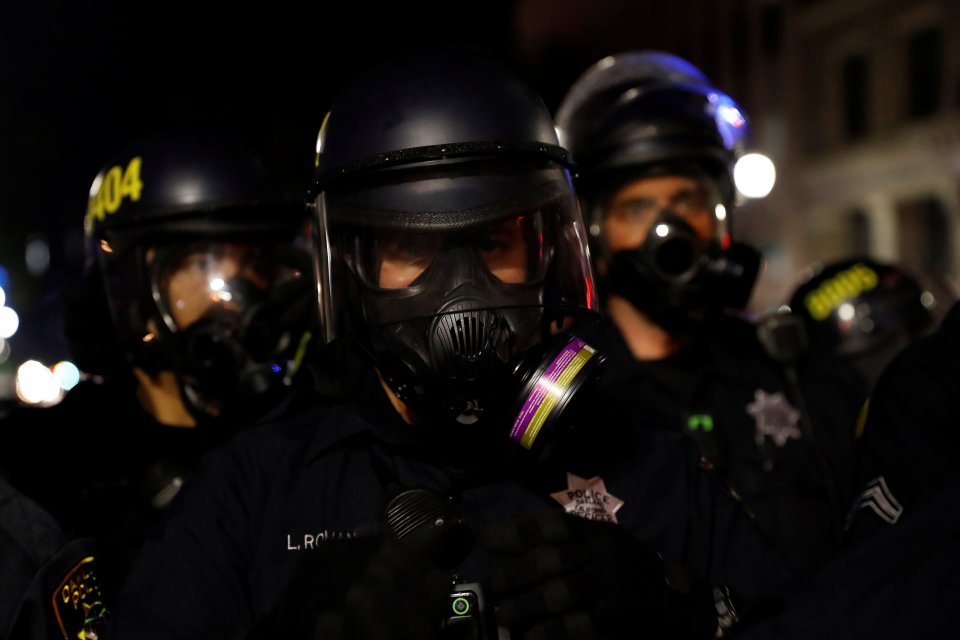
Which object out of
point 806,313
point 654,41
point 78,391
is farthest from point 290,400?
point 654,41

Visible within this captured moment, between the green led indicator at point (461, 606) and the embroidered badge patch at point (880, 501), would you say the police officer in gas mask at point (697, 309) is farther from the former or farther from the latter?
the green led indicator at point (461, 606)

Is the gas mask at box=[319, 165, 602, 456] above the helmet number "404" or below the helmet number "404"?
below

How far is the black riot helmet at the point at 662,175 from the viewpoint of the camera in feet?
10.4

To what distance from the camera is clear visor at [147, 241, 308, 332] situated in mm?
2828

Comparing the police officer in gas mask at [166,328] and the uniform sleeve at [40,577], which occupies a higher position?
the police officer in gas mask at [166,328]

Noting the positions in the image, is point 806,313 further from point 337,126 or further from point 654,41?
point 654,41

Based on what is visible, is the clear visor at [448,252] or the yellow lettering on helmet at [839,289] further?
the yellow lettering on helmet at [839,289]

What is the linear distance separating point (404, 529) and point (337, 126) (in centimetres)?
96

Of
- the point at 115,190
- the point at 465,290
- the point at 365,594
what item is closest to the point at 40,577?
the point at 365,594

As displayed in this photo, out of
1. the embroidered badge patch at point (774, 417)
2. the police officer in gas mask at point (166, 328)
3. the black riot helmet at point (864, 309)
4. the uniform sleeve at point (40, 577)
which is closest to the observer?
the uniform sleeve at point (40, 577)

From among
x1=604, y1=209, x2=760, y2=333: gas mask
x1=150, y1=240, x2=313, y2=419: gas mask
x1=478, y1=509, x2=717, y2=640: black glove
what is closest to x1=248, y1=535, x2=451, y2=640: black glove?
x1=478, y1=509, x2=717, y2=640: black glove

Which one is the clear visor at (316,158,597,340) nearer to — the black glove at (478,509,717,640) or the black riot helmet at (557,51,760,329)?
the black glove at (478,509,717,640)

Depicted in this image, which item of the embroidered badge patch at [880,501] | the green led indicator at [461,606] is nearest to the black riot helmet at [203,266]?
the green led indicator at [461,606]

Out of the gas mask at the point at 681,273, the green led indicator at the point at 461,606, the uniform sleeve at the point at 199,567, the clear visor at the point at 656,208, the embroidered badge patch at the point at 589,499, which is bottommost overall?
the green led indicator at the point at 461,606
